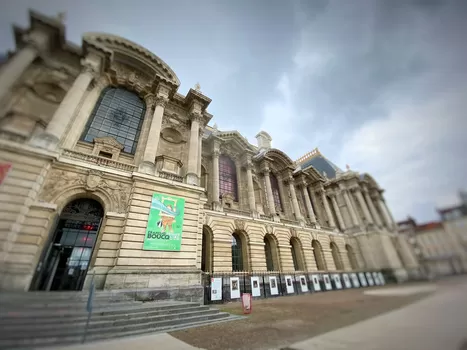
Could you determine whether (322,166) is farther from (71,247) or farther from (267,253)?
(71,247)

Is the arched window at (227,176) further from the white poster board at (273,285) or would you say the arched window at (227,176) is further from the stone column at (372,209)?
the stone column at (372,209)

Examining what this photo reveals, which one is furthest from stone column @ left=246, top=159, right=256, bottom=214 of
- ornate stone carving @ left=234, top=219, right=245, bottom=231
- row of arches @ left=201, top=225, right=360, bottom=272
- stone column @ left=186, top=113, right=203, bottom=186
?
stone column @ left=186, top=113, right=203, bottom=186

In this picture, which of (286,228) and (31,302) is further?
(286,228)

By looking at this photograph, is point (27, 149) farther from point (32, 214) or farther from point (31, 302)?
point (31, 302)

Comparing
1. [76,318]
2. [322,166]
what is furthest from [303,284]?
[322,166]

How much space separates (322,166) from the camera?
37.3 metres

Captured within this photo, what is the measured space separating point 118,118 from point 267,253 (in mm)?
17389

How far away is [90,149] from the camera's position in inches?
451

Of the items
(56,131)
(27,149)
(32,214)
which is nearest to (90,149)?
(56,131)

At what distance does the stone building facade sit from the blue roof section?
17.5m

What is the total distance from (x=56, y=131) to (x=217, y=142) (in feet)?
40.1

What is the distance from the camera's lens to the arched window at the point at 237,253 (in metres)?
15.2

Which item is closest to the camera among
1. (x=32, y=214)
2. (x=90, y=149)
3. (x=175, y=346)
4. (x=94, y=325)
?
(x=175, y=346)

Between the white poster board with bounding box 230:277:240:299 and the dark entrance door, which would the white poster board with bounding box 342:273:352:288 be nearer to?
the white poster board with bounding box 230:277:240:299
